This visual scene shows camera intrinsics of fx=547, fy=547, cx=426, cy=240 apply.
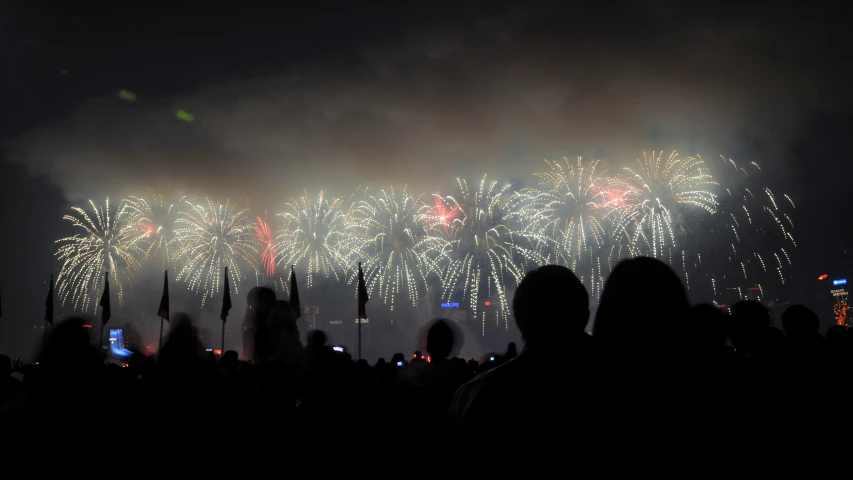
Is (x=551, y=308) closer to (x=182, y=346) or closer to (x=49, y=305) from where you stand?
(x=182, y=346)

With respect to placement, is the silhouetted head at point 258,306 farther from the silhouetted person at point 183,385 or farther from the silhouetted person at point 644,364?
the silhouetted person at point 644,364

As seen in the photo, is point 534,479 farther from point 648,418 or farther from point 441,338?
point 441,338

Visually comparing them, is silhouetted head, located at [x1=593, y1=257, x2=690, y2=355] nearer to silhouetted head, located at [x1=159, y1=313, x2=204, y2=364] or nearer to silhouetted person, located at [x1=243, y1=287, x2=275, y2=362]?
silhouetted head, located at [x1=159, y1=313, x2=204, y2=364]

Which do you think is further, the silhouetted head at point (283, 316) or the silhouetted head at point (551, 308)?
the silhouetted head at point (283, 316)

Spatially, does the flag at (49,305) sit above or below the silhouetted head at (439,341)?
above

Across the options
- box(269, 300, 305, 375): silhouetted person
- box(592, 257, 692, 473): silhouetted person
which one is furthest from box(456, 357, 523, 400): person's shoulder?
box(269, 300, 305, 375): silhouetted person

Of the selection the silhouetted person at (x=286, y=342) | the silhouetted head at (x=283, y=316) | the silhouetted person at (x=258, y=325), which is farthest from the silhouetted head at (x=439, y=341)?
the silhouetted person at (x=258, y=325)

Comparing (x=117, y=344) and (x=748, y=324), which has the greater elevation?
(x=117, y=344)

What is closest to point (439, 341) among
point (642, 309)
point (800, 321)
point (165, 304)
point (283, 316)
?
point (283, 316)
